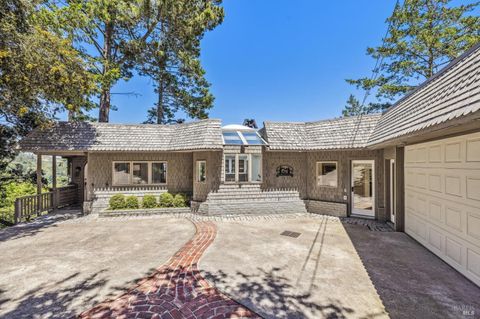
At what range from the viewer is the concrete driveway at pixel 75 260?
3.69 m

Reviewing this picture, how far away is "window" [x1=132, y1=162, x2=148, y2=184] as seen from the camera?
1178 cm

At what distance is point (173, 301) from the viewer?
3.62 metres

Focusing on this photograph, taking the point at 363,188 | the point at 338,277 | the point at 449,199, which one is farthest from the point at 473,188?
the point at 363,188

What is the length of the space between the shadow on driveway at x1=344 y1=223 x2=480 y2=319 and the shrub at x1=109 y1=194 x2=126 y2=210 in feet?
34.5

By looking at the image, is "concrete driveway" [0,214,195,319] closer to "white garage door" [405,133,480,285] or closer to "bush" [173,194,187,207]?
"bush" [173,194,187,207]

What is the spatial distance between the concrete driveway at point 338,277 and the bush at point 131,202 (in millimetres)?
5938

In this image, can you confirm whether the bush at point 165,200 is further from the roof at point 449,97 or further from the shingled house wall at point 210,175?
the roof at point 449,97

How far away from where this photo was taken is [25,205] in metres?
9.49

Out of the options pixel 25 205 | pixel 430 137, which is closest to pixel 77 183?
pixel 25 205

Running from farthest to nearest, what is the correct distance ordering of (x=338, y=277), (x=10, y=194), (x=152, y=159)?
(x=10, y=194), (x=152, y=159), (x=338, y=277)

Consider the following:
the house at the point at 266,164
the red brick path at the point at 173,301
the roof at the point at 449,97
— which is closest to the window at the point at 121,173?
the house at the point at 266,164

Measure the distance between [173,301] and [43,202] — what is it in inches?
448

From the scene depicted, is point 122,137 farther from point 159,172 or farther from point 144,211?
point 144,211

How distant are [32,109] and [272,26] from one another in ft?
44.1
